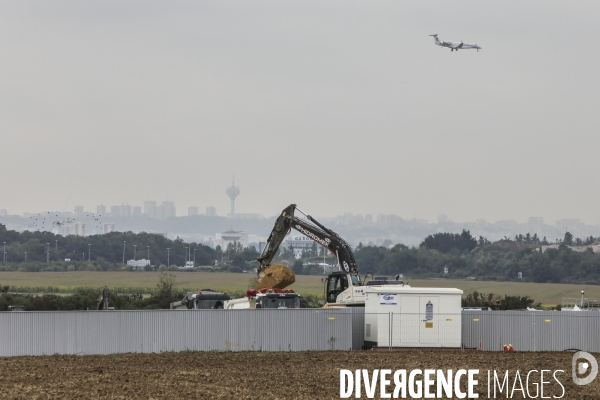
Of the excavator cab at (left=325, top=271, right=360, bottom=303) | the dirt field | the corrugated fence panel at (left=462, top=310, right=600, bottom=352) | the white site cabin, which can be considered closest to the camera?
the dirt field

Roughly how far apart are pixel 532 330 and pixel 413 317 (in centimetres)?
515

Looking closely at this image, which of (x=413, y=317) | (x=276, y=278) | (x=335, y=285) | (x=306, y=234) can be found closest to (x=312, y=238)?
(x=306, y=234)

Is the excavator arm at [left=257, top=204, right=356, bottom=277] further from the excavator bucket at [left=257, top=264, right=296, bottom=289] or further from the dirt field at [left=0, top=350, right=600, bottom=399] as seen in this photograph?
the dirt field at [left=0, top=350, right=600, bottom=399]

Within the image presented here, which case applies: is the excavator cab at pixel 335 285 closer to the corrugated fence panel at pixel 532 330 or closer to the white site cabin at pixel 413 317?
the white site cabin at pixel 413 317

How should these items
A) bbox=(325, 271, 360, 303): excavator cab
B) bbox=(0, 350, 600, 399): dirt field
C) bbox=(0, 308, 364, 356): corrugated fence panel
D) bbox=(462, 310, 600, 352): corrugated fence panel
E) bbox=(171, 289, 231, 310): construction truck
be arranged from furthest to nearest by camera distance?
1. bbox=(171, 289, 231, 310): construction truck
2. bbox=(325, 271, 360, 303): excavator cab
3. bbox=(462, 310, 600, 352): corrugated fence panel
4. bbox=(0, 308, 364, 356): corrugated fence panel
5. bbox=(0, 350, 600, 399): dirt field

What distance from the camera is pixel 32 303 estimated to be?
210 ft

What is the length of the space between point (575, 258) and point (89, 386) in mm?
112595

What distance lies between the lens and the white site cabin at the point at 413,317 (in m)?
35.4

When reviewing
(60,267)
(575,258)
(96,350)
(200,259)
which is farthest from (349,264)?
(200,259)

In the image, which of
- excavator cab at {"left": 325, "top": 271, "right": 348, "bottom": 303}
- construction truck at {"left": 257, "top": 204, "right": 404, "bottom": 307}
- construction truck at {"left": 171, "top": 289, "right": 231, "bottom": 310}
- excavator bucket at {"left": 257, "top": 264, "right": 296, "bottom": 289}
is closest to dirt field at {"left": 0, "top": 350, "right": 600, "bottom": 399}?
excavator cab at {"left": 325, "top": 271, "right": 348, "bottom": 303}

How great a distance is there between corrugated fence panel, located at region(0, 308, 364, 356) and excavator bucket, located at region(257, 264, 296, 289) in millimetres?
10393

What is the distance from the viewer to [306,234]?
48.9 metres

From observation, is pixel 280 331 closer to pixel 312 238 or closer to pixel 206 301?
pixel 206 301

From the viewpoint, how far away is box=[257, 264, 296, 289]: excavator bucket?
4644cm
